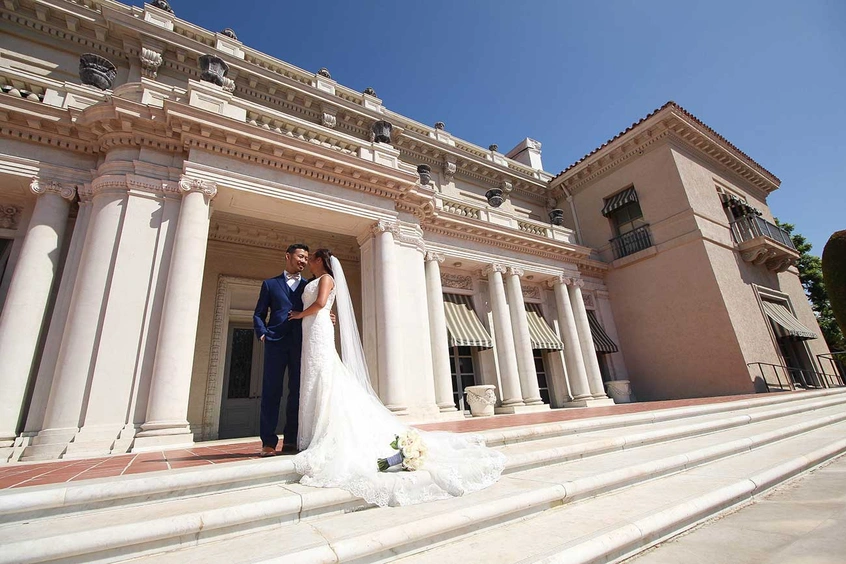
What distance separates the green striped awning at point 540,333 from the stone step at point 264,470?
20.2ft

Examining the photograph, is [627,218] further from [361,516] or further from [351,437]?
[361,516]

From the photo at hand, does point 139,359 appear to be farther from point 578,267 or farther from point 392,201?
point 578,267

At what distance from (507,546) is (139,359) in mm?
6290

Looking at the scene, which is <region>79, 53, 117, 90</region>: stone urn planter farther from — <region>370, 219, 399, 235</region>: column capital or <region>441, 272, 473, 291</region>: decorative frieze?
<region>441, 272, 473, 291</region>: decorative frieze

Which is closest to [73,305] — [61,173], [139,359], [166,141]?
[139,359]

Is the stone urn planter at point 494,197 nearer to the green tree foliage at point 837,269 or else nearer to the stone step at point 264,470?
the stone step at point 264,470

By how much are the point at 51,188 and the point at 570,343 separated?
46.1 ft

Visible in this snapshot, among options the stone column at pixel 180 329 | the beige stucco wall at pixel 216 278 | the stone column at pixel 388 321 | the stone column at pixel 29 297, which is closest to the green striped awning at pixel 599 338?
the stone column at pixel 388 321

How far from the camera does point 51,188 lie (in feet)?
21.7

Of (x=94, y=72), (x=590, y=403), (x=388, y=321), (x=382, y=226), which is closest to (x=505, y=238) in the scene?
(x=382, y=226)

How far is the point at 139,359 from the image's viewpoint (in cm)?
581

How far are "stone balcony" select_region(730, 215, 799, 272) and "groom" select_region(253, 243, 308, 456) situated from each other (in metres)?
16.8

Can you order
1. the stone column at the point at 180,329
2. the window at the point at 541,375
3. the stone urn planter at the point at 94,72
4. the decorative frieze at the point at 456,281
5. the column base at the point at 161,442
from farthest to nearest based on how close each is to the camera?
the window at the point at 541,375 → the decorative frieze at the point at 456,281 → the stone urn planter at the point at 94,72 → the stone column at the point at 180,329 → the column base at the point at 161,442

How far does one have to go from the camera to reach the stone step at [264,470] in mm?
2072
